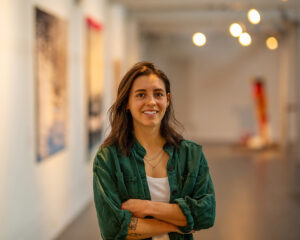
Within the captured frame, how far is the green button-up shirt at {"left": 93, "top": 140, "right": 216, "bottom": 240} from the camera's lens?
6.34 ft

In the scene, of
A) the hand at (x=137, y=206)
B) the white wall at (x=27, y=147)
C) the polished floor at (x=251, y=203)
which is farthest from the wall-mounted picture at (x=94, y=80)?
the hand at (x=137, y=206)

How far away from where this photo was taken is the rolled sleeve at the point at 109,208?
192 cm

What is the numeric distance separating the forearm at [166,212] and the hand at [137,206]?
19 mm

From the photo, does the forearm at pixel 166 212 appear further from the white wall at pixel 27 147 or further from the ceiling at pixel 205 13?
the ceiling at pixel 205 13

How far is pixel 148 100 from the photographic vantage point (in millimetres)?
1982

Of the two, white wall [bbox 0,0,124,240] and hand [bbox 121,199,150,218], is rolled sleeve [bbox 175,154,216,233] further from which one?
white wall [bbox 0,0,124,240]

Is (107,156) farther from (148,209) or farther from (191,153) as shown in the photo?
(191,153)

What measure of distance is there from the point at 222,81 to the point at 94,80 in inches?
381

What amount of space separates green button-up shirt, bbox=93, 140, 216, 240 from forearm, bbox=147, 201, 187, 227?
0.03m

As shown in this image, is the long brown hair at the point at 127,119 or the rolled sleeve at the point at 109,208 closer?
the rolled sleeve at the point at 109,208

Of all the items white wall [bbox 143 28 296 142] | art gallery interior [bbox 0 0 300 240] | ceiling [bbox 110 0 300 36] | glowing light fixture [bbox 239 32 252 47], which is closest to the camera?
art gallery interior [bbox 0 0 300 240]

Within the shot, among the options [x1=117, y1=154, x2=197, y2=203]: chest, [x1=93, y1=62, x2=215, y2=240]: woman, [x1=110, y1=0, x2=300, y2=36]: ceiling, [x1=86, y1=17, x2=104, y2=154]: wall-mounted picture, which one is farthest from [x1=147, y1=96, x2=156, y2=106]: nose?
[x1=110, y1=0, x2=300, y2=36]: ceiling

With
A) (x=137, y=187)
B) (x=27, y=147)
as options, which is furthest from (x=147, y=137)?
(x=27, y=147)

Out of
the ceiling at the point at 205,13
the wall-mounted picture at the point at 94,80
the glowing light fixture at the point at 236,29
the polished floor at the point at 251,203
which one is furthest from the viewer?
the ceiling at the point at 205,13
